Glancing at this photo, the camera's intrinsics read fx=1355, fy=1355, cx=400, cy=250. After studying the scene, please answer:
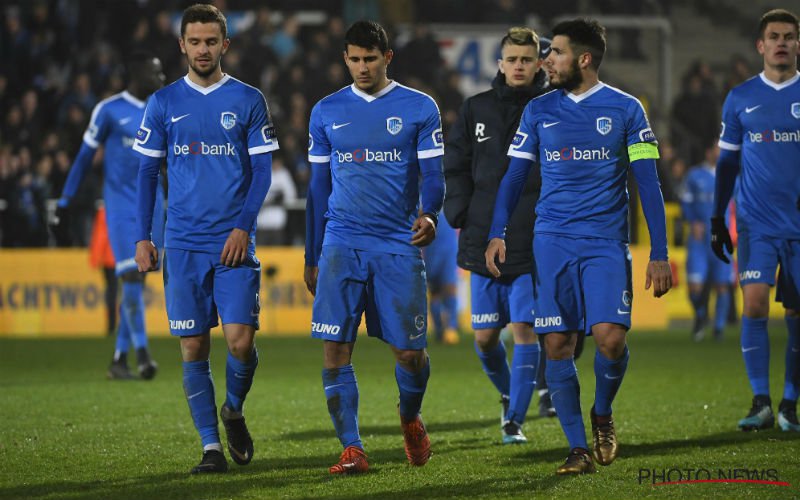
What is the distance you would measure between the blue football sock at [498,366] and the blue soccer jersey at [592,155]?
71.0 inches

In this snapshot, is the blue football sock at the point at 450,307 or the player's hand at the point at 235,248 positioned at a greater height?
the player's hand at the point at 235,248

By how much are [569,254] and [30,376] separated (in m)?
6.78

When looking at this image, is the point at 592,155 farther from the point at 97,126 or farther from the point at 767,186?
the point at 97,126

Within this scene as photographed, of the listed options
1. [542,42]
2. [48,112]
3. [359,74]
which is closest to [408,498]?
[359,74]

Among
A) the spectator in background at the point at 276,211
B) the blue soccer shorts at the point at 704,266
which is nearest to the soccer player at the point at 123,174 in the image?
the spectator in background at the point at 276,211

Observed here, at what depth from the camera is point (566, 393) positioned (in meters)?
6.66

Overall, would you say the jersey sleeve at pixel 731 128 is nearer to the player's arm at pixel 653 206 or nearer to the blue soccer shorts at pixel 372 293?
the player's arm at pixel 653 206

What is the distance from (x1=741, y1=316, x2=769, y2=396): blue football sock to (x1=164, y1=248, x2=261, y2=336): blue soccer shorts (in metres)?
3.35

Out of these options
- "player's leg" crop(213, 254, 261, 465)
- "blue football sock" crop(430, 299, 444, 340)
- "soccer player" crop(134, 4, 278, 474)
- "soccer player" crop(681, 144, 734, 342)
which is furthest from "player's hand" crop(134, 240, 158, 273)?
"soccer player" crop(681, 144, 734, 342)

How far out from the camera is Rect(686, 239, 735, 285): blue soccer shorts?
17.4m

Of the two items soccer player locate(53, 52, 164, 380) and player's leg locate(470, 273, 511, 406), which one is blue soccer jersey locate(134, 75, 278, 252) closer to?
player's leg locate(470, 273, 511, 406)

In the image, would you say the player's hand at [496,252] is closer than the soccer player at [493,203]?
Yes

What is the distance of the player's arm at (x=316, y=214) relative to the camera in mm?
6770

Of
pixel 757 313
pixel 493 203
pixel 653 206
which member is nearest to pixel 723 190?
pixel 757 313
